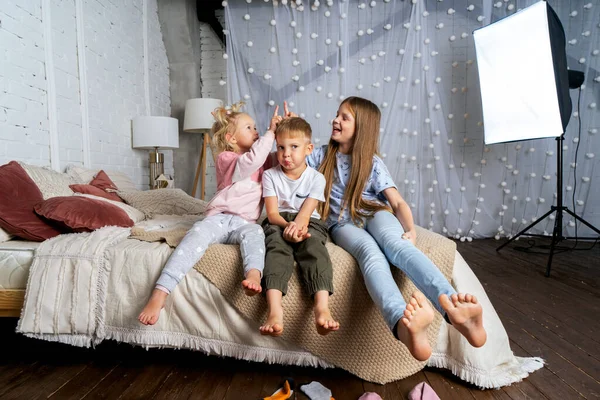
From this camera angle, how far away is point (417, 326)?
3.06 ft

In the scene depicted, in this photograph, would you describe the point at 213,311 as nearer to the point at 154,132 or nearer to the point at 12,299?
the point at 12,299

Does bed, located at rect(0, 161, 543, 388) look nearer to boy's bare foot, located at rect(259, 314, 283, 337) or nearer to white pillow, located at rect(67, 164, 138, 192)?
boy's bare foot, located at rect(259, 314, 283, 337)

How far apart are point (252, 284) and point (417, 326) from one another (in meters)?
0.49

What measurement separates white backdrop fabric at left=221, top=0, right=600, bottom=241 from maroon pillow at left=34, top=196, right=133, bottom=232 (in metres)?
1.77

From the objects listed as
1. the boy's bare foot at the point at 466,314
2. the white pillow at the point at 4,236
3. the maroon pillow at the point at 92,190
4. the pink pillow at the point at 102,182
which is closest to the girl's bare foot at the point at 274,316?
the boy's bare foot at the point at 466,314

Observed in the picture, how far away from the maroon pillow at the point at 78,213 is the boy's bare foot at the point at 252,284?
0.83 meters

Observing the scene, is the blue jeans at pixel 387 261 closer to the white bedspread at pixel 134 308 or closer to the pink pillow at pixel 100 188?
the white bedspread at pixel 134 308

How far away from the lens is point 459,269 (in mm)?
1312

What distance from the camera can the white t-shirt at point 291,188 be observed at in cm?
151

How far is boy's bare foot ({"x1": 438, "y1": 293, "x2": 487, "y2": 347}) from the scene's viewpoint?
953 mm

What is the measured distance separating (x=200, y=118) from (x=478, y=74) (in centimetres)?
263

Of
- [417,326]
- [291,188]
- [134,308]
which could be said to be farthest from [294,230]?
[134,308]

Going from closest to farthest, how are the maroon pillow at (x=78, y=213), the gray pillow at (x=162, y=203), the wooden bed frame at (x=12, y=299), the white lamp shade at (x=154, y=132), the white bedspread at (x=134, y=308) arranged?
the white bedspread at (x=134, y=308)
the wooden bed frame at (x=12, y=299)
the maroon pillow at (x=78, y=213)
the gray pillow at (x=162, y=203)
the white lamp shade at (x=154, y=132)

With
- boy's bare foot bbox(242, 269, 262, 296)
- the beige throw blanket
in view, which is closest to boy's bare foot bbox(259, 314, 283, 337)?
boy's bare foot bbox(242, 269, 262, 296)
